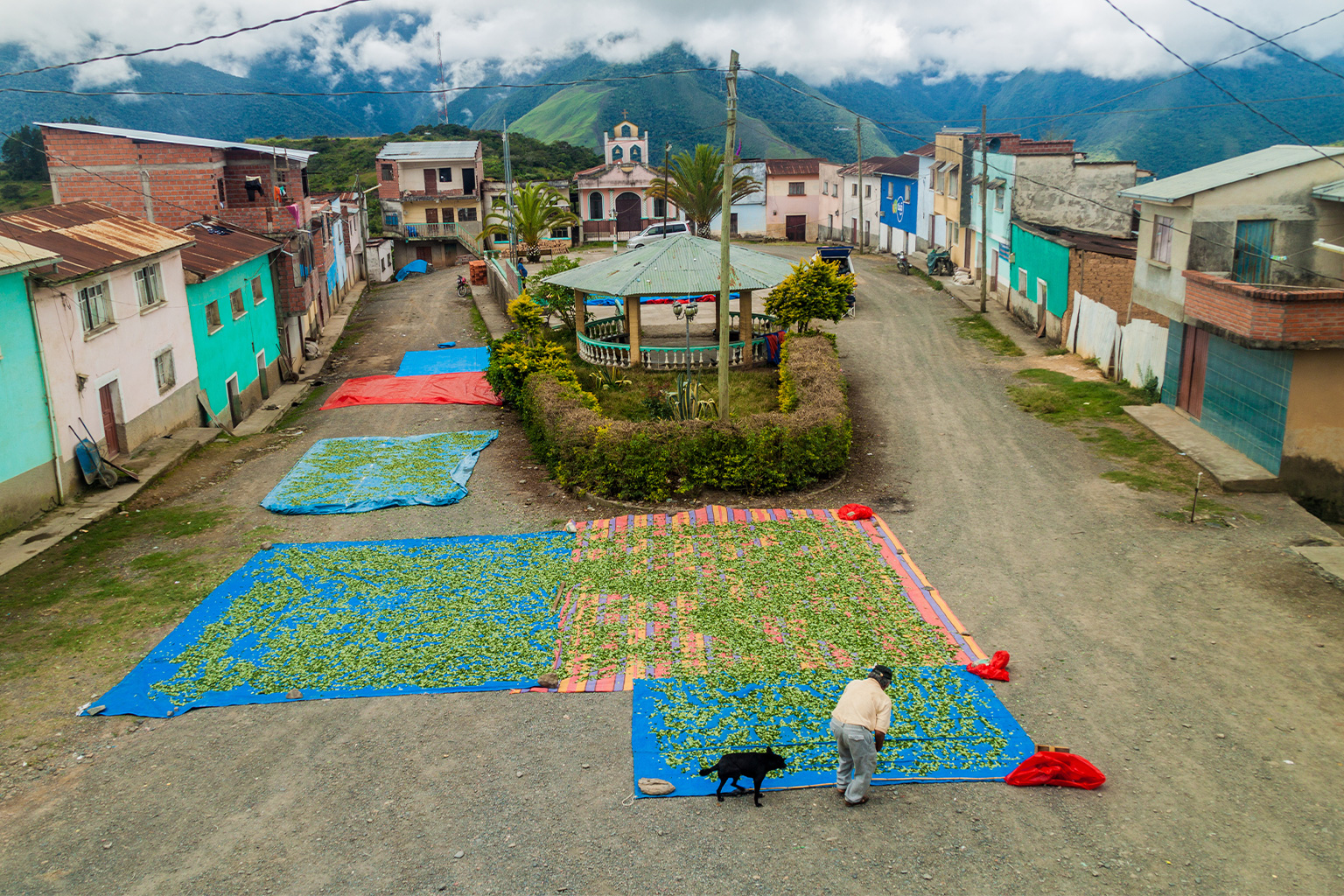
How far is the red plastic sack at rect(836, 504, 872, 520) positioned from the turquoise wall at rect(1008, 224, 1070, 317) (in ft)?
53.5

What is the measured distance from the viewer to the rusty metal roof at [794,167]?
65.1 meters

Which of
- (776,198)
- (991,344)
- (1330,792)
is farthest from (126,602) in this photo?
(776,198)

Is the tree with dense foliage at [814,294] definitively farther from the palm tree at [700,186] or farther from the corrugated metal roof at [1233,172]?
the palm tree at [700,186]

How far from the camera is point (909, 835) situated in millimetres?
8039

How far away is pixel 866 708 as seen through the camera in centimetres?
836

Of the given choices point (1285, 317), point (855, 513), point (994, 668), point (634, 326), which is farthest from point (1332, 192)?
point (634, 326)

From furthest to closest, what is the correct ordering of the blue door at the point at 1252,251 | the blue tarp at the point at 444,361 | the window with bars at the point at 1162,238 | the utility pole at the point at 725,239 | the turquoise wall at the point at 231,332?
the blue tarp at the point at 444,361 → the turquoise wall at the point at 231,332 → the window with bars at the point at 1162,238 → the blue door at the point at 1252,251 → the utility pole at the point at 725,239

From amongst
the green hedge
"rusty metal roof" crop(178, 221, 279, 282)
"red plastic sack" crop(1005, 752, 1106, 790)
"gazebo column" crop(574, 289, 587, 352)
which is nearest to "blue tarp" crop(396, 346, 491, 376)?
"gazebo column" crop(574, 289, 587, 352)

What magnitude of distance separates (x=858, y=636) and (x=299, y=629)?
711 cm

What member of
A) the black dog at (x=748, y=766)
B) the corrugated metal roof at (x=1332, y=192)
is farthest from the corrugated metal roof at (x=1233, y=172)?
the black dog at (x=748, y=766)

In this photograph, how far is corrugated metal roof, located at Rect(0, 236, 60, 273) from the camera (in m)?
15.0

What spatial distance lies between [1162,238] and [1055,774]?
17.8m

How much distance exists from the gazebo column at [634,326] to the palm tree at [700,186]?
3090 cm

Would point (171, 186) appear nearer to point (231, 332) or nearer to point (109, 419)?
point (231, 332)
